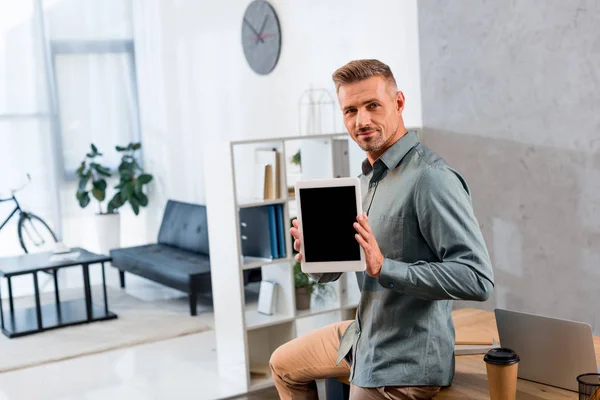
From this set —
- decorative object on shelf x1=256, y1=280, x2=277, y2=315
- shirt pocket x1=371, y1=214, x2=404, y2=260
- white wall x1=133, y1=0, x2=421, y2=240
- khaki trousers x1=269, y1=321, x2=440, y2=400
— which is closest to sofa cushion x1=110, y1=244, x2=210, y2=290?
white wall x1=133, y1=0, x2=421, y2=240

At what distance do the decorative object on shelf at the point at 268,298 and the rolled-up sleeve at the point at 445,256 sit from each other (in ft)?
8.33

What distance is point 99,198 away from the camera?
8.17 meters

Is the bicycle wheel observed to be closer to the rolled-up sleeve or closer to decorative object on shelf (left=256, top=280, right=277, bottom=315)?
decorative object on shelf (left=256, top=280, right=277, bottom=315)

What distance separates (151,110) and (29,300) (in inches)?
89.3

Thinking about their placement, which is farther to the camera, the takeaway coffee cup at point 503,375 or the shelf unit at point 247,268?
the shelf unit at point 247,268

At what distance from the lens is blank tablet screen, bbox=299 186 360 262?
2.17m

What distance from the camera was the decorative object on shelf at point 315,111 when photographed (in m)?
5.59

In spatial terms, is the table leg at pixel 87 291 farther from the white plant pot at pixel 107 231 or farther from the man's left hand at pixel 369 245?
the man's left hand at pixel 369 245

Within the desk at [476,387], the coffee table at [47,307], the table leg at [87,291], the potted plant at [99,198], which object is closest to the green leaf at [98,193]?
the potted plant at [99,198]

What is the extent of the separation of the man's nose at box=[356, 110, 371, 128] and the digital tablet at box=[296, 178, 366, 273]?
19cm

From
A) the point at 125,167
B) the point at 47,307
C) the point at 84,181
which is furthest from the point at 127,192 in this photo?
the point at 47,307

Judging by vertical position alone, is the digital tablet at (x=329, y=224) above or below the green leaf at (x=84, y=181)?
above

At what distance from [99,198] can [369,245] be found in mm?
6443

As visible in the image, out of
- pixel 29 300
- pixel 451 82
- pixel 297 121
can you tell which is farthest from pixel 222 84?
pixel 451 82
